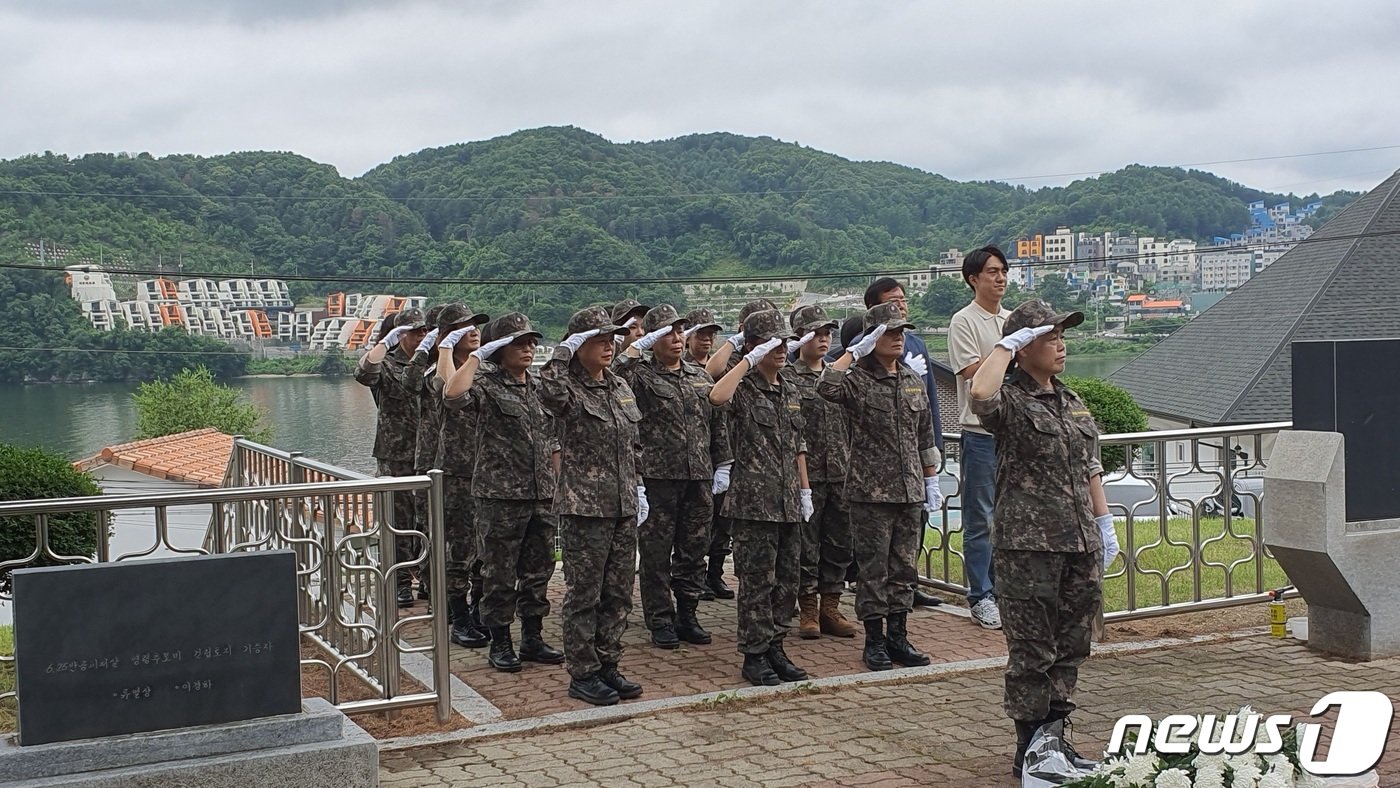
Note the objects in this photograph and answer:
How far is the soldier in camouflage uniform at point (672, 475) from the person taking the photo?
8219mm

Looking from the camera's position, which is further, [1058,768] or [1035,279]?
[1035,279]

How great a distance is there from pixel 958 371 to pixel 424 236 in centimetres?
3317

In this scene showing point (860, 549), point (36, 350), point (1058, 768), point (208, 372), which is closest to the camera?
point (1058, 768)

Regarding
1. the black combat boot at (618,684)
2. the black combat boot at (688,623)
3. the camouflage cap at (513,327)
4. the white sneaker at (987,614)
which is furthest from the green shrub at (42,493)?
the white sneaker at (987,614)

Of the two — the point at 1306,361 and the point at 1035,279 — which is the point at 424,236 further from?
the point at 1306,361

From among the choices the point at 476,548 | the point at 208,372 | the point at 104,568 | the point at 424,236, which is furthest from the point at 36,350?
the point at 104,568

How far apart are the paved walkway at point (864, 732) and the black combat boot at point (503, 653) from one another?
1124 millimetres

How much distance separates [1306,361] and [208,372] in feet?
159

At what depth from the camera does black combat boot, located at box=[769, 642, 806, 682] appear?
7.12 m

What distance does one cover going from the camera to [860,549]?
24.6ft

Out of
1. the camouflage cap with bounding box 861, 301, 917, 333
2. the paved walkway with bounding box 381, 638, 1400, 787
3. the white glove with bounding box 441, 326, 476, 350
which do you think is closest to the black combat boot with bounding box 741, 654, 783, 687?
the paved walkway with bounding box 381, 638, 1400, 787

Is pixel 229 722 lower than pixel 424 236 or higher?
lower

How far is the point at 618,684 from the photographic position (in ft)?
22.4

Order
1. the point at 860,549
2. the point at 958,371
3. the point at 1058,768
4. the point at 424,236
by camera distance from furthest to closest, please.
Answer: the point at 424,236, the point at 958,371, the point at 860,549, the point at 1058,768
